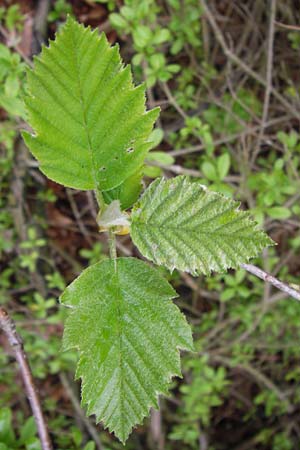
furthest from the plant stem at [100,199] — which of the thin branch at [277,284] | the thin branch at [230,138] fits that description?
the thin branch at [230,138]

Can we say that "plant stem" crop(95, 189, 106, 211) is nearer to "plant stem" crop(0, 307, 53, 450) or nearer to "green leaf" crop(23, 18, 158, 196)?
"green leaf" crop(23, 18, 158, 196)

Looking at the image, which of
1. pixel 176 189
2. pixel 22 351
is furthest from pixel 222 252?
pixel 22 351

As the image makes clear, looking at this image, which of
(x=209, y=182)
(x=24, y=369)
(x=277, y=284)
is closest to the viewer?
(x=277, y=284)

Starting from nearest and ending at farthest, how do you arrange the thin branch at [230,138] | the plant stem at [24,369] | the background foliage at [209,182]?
1. the plant stem at [24,369]
2. the thin branch at [230,138]
3. the background foliage at [209,182]

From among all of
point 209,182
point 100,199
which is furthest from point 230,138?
point 100,199

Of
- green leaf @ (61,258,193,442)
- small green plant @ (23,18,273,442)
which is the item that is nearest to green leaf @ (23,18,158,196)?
small green plant @ (23,18,273,442)

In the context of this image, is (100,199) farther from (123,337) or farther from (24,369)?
(24,369)

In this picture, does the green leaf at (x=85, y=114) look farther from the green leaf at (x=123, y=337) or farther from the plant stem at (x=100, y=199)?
the green leaf at (x=123, y=337)
